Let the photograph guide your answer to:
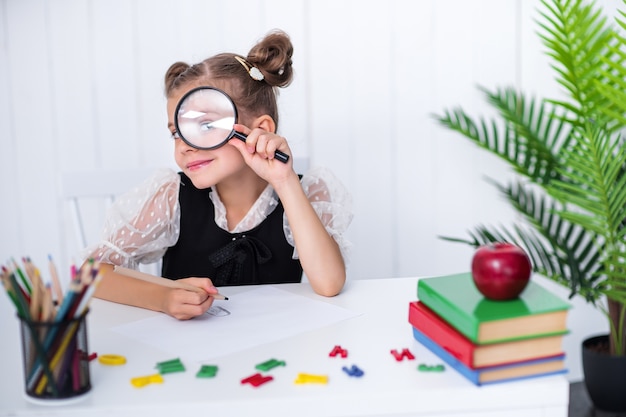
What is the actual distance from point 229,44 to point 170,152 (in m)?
0.41

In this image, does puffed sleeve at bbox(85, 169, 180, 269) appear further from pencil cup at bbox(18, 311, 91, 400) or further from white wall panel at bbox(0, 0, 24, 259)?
white wall panel at bbox(0, 0, 24, 259)

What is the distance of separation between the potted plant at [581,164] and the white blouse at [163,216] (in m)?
0.50

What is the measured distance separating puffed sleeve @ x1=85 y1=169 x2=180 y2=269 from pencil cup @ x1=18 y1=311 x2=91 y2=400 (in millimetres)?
734

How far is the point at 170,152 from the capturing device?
245cm

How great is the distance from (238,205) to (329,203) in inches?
9.4

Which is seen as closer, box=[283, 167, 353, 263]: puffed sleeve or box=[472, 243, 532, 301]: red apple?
box=[472, 243, 532, 301]: red apple

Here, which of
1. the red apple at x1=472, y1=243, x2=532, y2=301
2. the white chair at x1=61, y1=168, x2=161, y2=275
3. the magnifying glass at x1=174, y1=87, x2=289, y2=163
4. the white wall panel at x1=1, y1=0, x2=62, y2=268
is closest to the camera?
the red apple at x1=472, y1=243, x2=532, y2=301

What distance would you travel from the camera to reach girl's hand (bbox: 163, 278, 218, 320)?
1.13 metres

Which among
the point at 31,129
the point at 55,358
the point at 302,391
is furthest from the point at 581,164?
the point at 31,129

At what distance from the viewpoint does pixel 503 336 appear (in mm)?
886

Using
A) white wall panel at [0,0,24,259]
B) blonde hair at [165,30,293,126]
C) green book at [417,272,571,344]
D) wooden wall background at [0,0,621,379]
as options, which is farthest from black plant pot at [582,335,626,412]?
white wall panel at [0,0,24,259]

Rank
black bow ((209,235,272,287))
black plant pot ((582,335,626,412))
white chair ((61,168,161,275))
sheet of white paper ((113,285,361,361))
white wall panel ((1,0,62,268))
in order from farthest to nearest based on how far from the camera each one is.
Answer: white wall panel ((1,0,62,268)) < black plant pot ((582,335,626,412)) < white chair ((61,168,161,275)) < black bow ((209,235,272,287)) < sheet of white paper ((113,285,361,361))

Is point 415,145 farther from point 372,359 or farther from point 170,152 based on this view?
point 372,359

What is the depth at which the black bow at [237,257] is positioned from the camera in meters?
1.68
